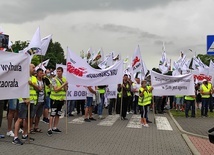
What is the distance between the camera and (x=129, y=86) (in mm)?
15859

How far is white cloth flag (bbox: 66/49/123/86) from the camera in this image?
452 inches

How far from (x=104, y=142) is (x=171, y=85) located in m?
6.98

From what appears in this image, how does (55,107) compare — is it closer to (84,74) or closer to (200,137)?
(84,74)

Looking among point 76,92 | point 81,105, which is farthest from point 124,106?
point 76,92

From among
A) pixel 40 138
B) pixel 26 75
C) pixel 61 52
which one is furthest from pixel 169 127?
pixel 61 52

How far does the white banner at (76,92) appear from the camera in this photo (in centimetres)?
1302

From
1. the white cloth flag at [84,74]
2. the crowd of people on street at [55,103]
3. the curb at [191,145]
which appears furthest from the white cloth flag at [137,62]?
the curb at [191,145]

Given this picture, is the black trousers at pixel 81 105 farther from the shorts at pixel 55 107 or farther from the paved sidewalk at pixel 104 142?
the shorts at pixel 55 107

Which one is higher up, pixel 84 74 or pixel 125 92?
pixel 84 74

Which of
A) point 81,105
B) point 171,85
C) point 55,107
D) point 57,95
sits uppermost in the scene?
point 171,85

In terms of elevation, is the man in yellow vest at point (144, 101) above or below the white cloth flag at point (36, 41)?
below

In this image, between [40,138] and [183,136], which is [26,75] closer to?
[40,138]

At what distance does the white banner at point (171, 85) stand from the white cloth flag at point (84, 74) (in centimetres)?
203

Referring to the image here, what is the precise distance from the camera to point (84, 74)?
39.5 ft
